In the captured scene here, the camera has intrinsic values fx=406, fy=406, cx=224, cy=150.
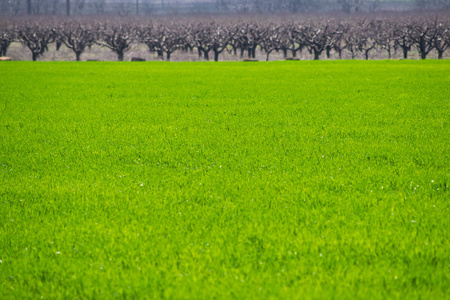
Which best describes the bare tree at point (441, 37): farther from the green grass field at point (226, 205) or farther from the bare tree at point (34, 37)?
the bare tree at point (34, 37)

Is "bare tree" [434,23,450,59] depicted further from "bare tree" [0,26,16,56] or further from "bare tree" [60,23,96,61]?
"bare tree" [0,26,16,56]

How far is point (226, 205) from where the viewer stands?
629cm

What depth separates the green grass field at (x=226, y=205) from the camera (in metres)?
4.36

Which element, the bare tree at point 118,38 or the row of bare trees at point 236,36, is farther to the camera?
→ the bare tree at point 118,38

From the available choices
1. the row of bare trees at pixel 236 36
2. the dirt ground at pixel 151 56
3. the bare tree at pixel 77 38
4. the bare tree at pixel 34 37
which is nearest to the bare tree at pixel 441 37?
the row of bare trees at pixel 236 36

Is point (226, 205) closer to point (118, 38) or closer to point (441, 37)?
point (118, 38)

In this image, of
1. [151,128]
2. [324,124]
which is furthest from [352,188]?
[151,128]

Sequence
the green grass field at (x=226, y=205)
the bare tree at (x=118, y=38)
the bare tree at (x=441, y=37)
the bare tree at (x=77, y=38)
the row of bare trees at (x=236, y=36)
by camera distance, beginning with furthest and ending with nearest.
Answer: the bare tree at (x=77, y=38) → the bare tree at (x=118, y=38) → the row of bare trees at (x=236, y=36) → the bare tree at (x=441, y=37) → the green grass field at (x=226, y=205)

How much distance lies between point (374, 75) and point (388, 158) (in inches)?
785

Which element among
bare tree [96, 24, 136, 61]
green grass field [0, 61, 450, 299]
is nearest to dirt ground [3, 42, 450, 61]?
bare tree [96, 24, 136, 61]

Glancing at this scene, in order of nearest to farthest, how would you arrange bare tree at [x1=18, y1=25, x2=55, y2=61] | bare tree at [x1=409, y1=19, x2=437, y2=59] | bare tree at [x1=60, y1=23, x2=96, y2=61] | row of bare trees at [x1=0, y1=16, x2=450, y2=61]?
bare tree at [x1=409, y1=19, x2=437, y2=59], bare tree at [x1=18, y1=25, x2=55, y2=61], row of bare trees at [x1=0, y1=16, x2=450, y2=61], bare tree at [x1=60, y1=23, x2=96, y2=61]

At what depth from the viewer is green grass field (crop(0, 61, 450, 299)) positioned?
4355 mm

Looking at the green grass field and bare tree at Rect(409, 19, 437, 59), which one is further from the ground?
bare tree at Rect(409, 19, 437, 59)

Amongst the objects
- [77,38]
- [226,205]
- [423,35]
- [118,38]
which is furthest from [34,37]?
[226,205]
